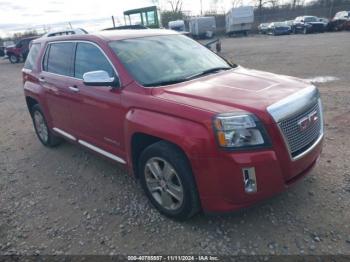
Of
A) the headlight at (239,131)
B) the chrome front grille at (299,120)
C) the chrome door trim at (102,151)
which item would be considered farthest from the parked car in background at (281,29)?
the headlight at (239,131)

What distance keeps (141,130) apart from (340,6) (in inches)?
1984

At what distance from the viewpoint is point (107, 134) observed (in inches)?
146

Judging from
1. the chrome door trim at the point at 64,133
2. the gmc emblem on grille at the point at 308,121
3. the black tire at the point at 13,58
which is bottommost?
the black tire at the point at 13,58

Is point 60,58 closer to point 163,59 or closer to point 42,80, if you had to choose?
point 42,80

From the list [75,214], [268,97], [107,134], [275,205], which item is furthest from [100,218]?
[268,97]

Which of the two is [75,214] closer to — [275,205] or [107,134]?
[107,134]

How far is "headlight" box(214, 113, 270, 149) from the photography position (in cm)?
257

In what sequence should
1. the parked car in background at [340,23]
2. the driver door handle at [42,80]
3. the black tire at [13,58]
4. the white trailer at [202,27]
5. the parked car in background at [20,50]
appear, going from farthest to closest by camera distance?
the white trailer at [202,27] → the parked car in background at [340,23] → the black tire at [13,58] → the parked car in background at [20,50] → the driver door handle at [42,80]

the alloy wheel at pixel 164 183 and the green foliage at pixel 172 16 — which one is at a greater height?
the alloy wheel at pixel 164 183

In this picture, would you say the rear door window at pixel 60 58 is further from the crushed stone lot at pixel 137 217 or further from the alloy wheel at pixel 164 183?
the alloy wheel at pixel 164 183

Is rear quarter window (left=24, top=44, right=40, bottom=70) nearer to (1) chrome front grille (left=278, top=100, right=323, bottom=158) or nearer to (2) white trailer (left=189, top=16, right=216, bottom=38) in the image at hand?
(1) chrome front grille (left=278, top=100, right=323, bottom=158)

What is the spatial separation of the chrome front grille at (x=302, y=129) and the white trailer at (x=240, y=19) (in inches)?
1500

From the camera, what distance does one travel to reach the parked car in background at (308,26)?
3178 cm

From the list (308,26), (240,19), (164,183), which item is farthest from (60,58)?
(240,19)
